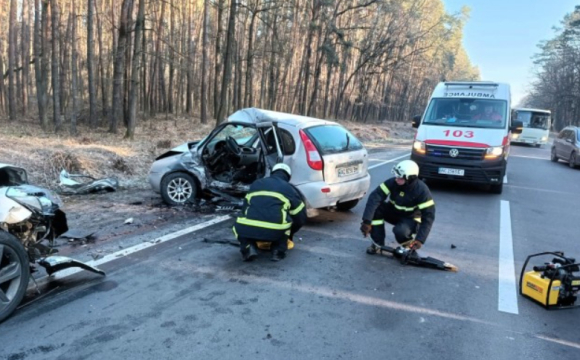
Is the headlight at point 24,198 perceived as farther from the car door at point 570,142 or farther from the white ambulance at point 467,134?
the car door at point 570,142

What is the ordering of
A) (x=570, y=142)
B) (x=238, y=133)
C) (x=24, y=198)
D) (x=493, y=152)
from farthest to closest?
(x=570, y=142), (x=493, y=152), (x=238, y=133), (x=24, y=198)

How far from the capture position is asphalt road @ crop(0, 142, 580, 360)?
3.18 meters

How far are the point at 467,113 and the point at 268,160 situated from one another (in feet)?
19.5

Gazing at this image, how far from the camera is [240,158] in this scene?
780 cm

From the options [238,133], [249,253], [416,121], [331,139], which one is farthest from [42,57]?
[249,253]

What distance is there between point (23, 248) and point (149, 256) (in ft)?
5.15

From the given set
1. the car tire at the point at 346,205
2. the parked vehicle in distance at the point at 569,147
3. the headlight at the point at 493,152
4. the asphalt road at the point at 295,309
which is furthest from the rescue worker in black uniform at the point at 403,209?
the parked vehicle in distance at the point at 569,147

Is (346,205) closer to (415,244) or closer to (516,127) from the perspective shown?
(415,244)

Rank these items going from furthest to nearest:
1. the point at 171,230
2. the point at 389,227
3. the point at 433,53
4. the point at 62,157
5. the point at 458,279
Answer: the point at 433,53, the point at 62,157, the point at 389,227, the point at 171,230, the point at 458,279

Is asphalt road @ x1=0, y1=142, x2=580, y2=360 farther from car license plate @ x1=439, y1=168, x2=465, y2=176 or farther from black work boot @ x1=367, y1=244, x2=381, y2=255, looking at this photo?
car license plate @ x1=439, y1=168, x2=465, y2=176

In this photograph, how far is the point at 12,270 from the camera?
3514 millimetres

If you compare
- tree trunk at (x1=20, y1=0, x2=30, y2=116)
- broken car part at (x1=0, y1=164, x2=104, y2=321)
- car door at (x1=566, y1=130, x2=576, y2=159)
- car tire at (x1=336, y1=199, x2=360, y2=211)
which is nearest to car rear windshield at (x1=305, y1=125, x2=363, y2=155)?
car tire at (x1=336, y1=199, x2=360, y2=211)

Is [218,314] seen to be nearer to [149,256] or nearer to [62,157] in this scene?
[149,256]

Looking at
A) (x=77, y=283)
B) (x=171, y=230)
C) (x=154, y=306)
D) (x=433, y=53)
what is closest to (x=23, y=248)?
(x=77, y=283)
